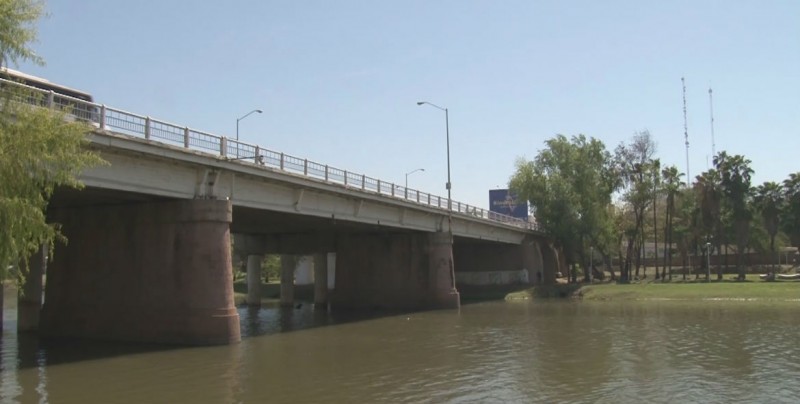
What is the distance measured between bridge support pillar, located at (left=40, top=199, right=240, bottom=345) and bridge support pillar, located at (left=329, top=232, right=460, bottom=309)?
27.2m

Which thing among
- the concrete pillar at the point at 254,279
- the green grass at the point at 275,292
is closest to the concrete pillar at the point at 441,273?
the concrete pillar at the point at 254,279

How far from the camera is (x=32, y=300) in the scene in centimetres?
3928

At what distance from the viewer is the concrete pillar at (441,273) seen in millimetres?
57344

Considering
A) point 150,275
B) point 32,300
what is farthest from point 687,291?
point 32,300

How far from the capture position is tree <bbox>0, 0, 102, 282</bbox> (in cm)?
1642

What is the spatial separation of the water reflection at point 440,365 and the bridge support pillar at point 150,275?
4.26ft

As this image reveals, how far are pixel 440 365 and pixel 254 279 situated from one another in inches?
1795

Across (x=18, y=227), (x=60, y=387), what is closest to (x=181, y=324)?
(x=60, y=387)

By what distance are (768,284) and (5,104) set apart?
62.8 metres

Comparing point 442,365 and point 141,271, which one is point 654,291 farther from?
point 141,271

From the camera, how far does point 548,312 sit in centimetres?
5116

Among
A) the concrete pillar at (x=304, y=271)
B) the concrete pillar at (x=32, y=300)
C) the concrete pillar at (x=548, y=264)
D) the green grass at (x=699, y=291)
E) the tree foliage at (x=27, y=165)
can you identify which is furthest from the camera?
the concrete pillar at (x=304, y=271)

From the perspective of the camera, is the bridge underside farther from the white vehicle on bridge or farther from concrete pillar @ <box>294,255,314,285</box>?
concrete pillar @ <box>294,255,314,285</box>

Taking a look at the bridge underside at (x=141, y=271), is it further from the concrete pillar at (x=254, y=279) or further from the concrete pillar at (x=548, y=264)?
the concrete pillar at (x=548, y=264)
